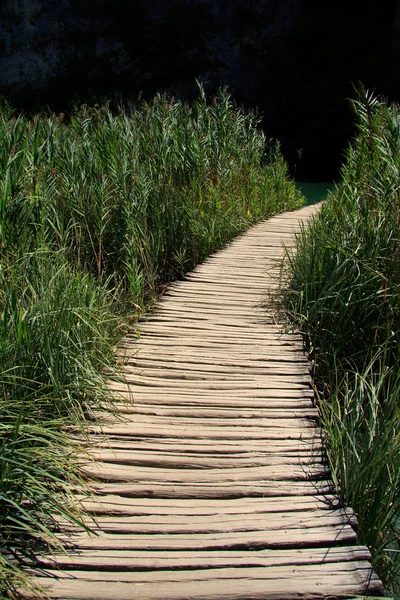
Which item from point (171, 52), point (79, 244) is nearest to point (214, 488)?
point (79, 244)

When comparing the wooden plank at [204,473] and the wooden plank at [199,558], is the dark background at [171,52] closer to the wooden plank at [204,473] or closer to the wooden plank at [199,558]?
the wooden plank at [204,473]

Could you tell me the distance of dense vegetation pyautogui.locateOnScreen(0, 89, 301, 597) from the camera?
233 cm

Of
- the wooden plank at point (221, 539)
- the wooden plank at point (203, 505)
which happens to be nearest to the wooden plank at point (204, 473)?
the wooden plank at point (203, 505)

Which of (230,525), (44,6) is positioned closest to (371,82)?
(44,6)

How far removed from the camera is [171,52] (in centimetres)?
2266

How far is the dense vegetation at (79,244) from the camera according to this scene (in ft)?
7.63

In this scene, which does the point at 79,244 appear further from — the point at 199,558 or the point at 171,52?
the point at 171,52

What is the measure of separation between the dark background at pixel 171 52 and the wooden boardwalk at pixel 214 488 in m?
19.4

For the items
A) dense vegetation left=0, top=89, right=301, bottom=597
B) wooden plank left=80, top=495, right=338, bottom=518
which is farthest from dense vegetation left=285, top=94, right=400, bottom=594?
dense vegetation left=0, top=89, right=301, bottom=597

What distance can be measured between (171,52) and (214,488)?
868 inches

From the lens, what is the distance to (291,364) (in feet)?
11.9

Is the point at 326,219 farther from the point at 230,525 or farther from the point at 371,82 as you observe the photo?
the point at 371,82

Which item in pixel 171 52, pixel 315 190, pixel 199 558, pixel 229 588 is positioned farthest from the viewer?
pixel 171 52

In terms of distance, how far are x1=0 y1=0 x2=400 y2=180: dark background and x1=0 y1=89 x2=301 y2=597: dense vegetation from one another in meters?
14.1
